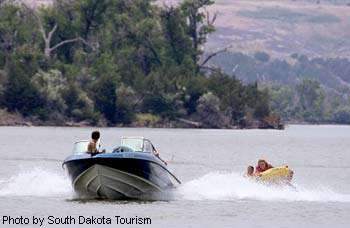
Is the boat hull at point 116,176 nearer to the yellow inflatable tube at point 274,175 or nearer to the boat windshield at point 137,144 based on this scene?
the boat windshield at point 137,144

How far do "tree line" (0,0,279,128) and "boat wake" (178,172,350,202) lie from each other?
7728 cm

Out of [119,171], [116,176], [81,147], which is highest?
[81,147]

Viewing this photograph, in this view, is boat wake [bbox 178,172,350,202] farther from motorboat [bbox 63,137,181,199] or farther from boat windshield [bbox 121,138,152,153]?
boat windshield [bbox 121,138,152,153]

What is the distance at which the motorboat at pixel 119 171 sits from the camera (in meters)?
40.2

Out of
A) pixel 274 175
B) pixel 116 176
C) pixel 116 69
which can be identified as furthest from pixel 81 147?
pixel 116 69

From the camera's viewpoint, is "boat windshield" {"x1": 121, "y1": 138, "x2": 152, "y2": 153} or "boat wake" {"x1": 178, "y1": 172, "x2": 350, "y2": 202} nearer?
"boat windshield" {"x1": 121, "y1": 138, "x2": 152, "y2": 153}

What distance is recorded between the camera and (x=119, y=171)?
132 ft

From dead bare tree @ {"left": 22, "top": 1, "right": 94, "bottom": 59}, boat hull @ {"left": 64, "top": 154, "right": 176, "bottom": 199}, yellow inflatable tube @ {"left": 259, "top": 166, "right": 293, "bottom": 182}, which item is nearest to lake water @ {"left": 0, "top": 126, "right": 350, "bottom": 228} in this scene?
yellow inflatable tube @ {"left": 259, "top": 166, "right": 293, "bottom": 182}

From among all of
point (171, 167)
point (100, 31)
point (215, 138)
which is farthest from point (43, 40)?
point (171, 167)

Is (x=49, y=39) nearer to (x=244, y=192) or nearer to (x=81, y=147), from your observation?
(x=244, y=192)

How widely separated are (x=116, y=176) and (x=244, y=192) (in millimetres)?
5158

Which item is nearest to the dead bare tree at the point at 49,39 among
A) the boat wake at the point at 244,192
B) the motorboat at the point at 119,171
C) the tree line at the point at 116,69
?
the tree line at the point at 116,69

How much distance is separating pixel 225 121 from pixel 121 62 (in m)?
14.2

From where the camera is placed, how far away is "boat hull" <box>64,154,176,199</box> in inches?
1580
